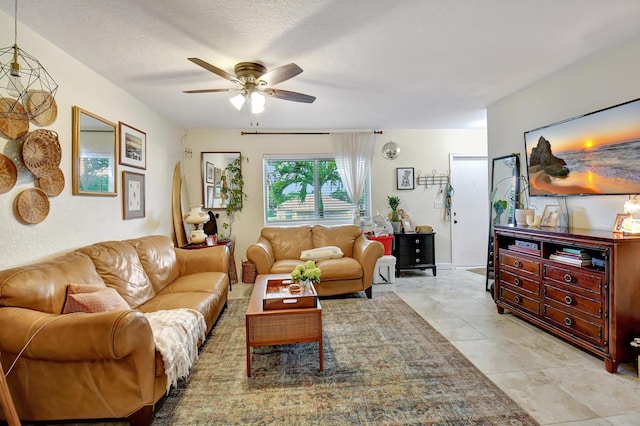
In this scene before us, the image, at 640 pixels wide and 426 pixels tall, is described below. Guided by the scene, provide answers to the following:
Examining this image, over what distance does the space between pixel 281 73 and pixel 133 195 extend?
2.23 m

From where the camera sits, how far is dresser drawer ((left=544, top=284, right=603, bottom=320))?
2.26 m

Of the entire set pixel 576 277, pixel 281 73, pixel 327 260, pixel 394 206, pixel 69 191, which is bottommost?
pixel 327 260

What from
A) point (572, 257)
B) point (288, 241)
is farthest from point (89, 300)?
point (572, 257)

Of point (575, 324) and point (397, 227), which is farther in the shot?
point (397, 227)

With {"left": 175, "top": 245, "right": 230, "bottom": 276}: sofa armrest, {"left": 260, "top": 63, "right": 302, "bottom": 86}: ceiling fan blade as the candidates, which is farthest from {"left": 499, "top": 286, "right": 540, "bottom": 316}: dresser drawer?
{"left": 175, "top": 245, "right": 230, "bottom": 276}: sofa armrest

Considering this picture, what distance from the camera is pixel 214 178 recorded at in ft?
16.6

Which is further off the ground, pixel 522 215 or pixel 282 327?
pixel 522 215

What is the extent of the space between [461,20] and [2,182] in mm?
3121

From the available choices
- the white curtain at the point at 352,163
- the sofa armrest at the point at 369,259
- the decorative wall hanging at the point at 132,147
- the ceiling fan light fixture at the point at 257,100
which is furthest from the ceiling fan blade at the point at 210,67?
the white curtain at the point at 352,163

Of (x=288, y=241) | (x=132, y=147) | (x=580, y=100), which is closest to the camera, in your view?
(x=580, y=100)

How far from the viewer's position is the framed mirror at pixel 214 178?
5031 millimetres

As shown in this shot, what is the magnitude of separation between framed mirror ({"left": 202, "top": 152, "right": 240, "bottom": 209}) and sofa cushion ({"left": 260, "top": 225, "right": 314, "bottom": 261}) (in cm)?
104

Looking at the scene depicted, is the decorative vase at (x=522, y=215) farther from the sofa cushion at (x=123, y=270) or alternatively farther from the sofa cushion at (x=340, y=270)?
the sofa cushion at (x=123, y=270)

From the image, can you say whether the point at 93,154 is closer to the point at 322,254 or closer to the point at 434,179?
the point at 322,254
